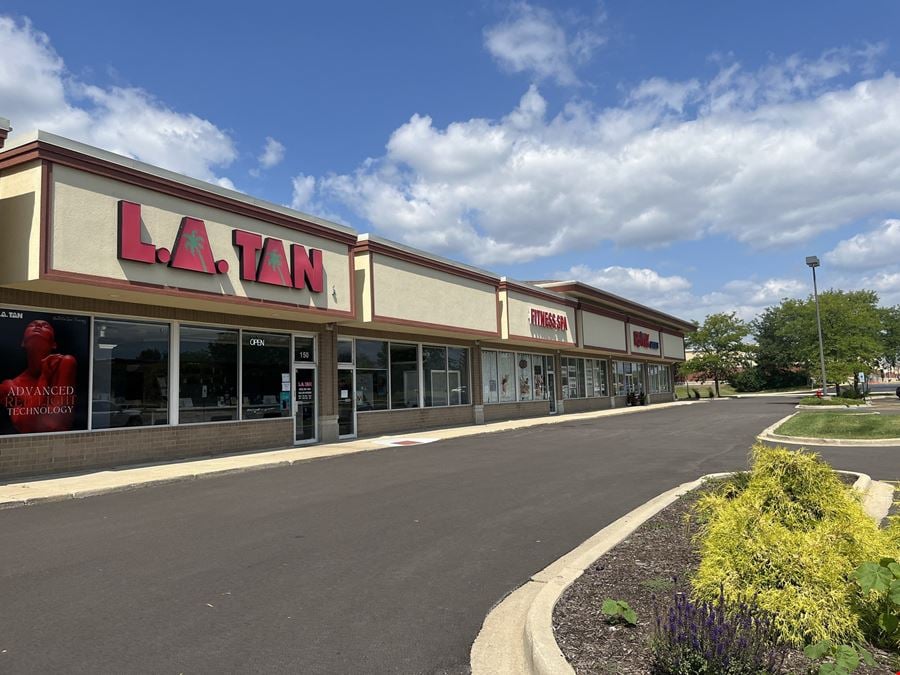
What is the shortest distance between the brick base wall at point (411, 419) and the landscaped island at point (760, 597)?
1578 centimetres

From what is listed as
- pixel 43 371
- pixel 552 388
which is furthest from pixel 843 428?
pixel 43 371

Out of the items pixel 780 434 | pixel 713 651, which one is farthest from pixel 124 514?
pixel 780 434

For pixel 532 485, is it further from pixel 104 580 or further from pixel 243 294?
pixel 243 294

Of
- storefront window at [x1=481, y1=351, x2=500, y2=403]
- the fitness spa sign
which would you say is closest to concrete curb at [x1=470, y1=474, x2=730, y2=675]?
the fitness spa sign

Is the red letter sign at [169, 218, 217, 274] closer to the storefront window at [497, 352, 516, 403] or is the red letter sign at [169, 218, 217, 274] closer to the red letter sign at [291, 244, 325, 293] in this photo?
the red letter sign at [291, 244, 325, 293]

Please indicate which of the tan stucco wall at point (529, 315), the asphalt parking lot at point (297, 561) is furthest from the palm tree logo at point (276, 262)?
the tan stucco wall at point (529, 315)

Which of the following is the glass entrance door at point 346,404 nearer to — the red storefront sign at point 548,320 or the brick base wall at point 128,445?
the brick base wall at point 128,445

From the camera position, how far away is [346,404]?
20438 millimetres

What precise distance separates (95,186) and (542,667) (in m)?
12.2

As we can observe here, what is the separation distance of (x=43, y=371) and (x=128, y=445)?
2392 millimetres

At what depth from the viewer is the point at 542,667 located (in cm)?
389

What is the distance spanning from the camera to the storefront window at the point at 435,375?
24.4 metres

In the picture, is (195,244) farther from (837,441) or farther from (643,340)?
(643,340)

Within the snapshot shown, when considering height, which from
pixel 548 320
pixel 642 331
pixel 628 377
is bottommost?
pixel 628 377
